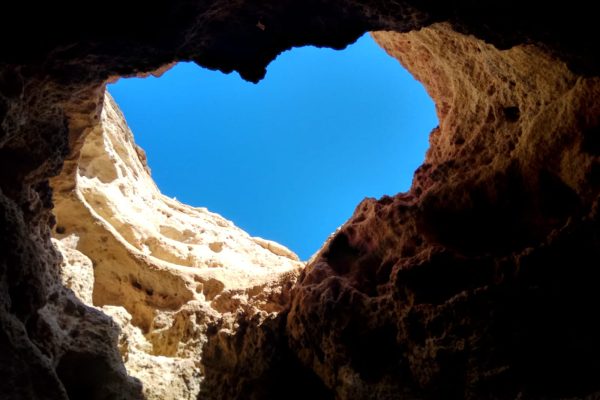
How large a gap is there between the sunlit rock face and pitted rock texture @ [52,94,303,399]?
0.16ft

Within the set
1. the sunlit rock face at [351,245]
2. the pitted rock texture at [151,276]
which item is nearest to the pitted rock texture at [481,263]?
the sunlit rock face at [351,245]

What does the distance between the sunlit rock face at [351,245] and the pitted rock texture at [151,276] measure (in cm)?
5

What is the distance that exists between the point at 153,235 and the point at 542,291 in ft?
31.1

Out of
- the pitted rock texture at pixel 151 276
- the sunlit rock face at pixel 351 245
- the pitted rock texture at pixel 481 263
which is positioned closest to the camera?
the sunlit rock face at pixel 351 245

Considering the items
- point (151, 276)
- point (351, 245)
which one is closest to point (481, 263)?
point (351, 245)

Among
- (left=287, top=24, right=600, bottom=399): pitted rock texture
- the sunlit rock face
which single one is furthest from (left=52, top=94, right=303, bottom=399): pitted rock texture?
(left=287, top=24, right=600, bottom=399): pitted rock texture

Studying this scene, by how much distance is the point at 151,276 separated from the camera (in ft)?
33.4

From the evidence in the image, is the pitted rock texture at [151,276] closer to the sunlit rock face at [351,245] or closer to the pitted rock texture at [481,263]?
the sunlit rock face at [351,245]

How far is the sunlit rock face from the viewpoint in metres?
5.41

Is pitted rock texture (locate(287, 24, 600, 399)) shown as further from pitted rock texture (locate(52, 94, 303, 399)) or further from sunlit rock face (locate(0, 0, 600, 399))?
pitted rock texture (locate(52, 94, 303, 399))

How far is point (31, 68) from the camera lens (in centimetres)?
522

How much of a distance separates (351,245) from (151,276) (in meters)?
4.51

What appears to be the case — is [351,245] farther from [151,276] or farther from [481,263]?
[151,276]

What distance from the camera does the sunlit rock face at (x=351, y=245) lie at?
213 inches
